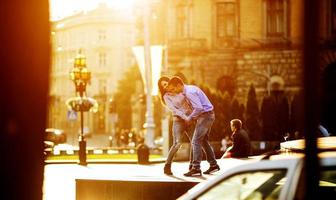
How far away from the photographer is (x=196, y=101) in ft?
38.2

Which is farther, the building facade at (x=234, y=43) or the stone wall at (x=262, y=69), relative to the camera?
the building facade at (x=234, y=43)

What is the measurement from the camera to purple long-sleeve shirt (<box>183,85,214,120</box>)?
38.1 feet

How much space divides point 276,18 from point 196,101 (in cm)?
3647

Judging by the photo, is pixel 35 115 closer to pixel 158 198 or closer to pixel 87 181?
pixel 158 198

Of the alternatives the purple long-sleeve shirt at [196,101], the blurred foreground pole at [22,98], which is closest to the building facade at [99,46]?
the purple long-sleeve shirt at [196,101]

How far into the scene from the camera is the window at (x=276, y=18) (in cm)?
4666

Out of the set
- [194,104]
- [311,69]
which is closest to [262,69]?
[194,104]

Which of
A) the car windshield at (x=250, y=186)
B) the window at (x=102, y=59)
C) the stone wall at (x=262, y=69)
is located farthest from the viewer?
the window at (x=102, y=59)

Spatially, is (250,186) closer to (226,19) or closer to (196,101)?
(196,101)

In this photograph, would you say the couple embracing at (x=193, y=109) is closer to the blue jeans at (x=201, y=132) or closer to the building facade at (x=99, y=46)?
the blue jeans at (x=201, y=132)

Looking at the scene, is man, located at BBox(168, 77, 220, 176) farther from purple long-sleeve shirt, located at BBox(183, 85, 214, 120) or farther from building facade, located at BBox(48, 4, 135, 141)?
building facade, located at BBox(48, 4, 135, 141)

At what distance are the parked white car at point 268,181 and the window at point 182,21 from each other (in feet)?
139

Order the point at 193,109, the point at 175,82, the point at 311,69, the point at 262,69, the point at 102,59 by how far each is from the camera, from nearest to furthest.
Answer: the point at 311,69 < the point at 175,82 < the point at 193,109 < the point at 262,69 < the point at 102,59

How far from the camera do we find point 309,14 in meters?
3.63
